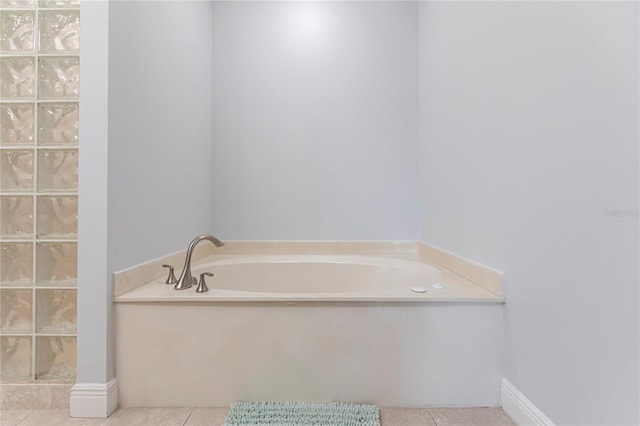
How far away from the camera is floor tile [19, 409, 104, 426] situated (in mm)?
1272

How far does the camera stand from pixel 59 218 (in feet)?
4.64

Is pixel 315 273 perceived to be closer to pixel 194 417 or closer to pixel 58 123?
pixel 194 417

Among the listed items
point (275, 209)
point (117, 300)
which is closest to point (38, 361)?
point (117, 300)

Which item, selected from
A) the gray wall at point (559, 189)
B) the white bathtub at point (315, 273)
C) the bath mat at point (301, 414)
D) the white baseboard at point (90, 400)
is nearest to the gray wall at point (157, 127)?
the white bathtub at point (315, 273)

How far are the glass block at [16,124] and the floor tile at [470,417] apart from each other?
1.98 meters

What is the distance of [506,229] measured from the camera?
1.37 m

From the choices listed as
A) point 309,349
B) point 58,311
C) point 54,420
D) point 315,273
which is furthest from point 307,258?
point 54,420

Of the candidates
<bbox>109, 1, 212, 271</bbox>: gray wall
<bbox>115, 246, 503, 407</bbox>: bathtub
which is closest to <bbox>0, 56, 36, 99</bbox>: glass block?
<bbox>109, 1, 212, 271</bbox>: gray wall

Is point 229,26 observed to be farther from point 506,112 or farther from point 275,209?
point 506,112

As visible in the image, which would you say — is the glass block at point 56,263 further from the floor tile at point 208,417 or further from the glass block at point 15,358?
the floor tile at point 208,417

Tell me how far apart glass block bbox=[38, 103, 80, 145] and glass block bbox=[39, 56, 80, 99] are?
4 cm

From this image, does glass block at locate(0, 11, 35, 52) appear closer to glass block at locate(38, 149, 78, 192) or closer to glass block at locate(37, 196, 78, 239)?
glass block at locate(38, 149, 78, 192)

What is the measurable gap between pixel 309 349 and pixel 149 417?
0.66 metres

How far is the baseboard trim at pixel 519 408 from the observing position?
1.16 m
